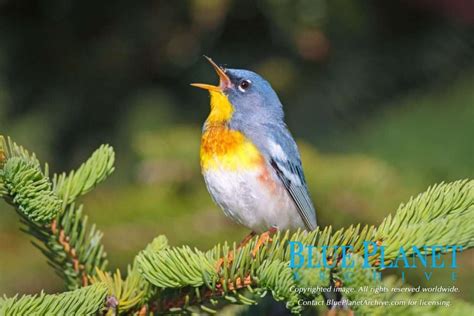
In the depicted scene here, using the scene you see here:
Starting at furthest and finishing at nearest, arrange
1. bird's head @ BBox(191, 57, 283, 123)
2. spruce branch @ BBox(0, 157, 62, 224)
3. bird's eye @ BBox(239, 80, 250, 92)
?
bird's eye @ BBox(239, 80, 250, 92)
bird's head @ BBox(191, 57, 283, 123)
spruce branch @ BBox(0, 157, 62, 224)

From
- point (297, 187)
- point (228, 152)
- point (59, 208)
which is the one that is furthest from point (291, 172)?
point (59, 208)

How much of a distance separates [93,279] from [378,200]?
71.6 inches

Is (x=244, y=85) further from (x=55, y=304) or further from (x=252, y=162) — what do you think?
(x=55, y=304)

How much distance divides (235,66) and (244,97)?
47.8 inches

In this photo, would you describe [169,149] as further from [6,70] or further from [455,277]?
[6,70]

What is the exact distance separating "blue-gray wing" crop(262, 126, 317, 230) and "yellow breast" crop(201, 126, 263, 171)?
122 millimetres

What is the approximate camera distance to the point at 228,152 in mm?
3799

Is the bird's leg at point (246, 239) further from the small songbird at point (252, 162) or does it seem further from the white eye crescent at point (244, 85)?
the white eye crescent at point (244, 85)

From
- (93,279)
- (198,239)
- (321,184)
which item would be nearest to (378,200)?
(321,184)

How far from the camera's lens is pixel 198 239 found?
3.86m

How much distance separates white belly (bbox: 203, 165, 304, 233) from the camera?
3.69 m

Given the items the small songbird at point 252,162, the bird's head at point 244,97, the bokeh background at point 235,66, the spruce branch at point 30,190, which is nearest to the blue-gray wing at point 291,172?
the small songbird at point 252,162

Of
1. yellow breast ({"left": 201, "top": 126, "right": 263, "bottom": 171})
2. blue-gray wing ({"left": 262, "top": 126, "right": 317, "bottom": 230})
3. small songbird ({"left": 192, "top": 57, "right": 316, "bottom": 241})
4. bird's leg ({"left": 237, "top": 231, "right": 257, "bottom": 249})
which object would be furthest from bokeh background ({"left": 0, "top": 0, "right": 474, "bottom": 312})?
bird's leg ({"left": 237, "top": 231, "right": 257, "bottom": 249})

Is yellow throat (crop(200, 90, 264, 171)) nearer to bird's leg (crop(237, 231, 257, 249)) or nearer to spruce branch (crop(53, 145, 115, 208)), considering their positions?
bird's leg (crop(237, 231, 257, 249))
